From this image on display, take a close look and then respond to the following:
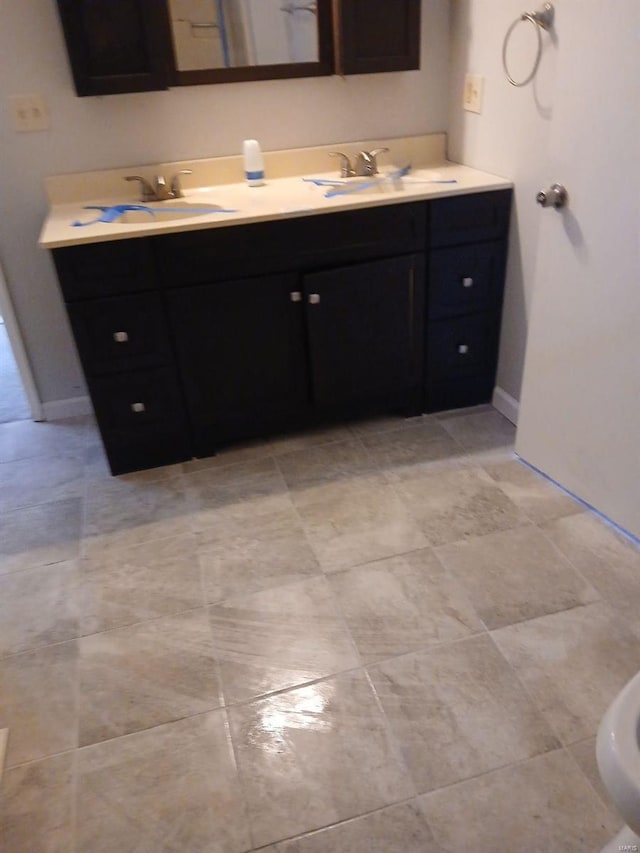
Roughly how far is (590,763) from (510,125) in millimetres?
1848

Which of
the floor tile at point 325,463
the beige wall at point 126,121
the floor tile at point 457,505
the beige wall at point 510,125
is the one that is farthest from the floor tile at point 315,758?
the beige wall at point 126,121

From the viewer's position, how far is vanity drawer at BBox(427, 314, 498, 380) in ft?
7.98

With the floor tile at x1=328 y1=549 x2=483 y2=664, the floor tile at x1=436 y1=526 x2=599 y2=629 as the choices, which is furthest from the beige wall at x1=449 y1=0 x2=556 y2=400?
the floor tile at x1=328 y1=549 x2=483 y2=664

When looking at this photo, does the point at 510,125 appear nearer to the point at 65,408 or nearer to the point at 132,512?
the point at 132,512

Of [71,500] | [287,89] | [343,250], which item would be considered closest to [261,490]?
[71,500]

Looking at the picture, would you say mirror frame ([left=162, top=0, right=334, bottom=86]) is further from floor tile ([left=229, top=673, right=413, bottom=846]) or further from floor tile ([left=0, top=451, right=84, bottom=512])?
floor tile ([left=229, top=673, right=413, bottom=846])

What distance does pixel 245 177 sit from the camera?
2.44 m

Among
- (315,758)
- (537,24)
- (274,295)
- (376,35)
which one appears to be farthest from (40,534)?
(537,24)

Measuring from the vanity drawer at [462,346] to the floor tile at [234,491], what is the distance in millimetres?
716

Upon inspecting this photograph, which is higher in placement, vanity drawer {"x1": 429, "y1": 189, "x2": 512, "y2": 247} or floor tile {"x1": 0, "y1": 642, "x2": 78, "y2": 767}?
vanity drawer {"x1": 429, "y1": 189, "x2": 512, "y2": 247}

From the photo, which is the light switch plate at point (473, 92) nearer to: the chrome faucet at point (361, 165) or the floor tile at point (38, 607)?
the chrome faucet at point (361, 165)

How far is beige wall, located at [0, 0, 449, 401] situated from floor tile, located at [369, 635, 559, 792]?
1830 mm

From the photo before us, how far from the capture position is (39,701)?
5.11 ft

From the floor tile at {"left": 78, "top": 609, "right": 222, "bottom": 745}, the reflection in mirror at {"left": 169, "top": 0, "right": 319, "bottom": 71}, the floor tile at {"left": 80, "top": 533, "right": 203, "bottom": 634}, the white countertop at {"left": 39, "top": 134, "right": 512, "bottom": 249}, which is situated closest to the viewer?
the floor tile at {"left": 78, "top": 609, "right": 222, "bottom": 745}
